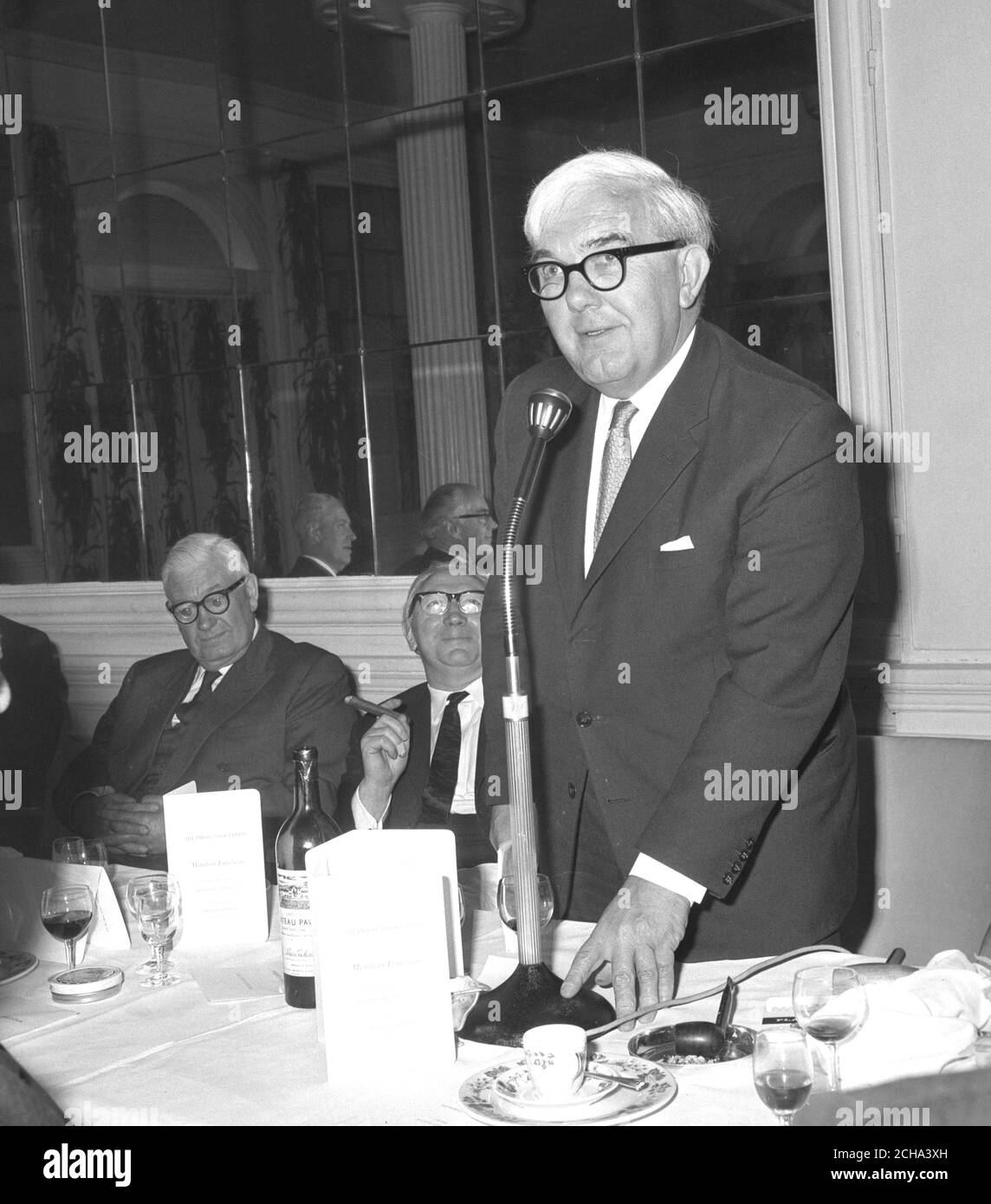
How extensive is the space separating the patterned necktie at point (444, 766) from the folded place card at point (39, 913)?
109 centimetres

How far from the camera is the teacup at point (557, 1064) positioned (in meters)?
1.10

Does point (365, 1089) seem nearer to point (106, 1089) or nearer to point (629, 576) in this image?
point (106, 1089)

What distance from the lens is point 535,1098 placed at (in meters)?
1.11

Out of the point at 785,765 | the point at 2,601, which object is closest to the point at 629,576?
the point at 785,765

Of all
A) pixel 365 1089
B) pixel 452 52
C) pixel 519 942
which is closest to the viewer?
pixel 365 1089

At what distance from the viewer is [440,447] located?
12.8 ft

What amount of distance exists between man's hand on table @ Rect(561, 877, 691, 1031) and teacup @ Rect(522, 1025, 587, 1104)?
0.21 meters

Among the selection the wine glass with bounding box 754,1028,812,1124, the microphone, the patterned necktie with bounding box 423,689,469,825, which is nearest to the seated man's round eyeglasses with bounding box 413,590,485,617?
the patterned necktie with bounding box 423,689,469,825

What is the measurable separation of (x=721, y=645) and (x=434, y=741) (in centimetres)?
131

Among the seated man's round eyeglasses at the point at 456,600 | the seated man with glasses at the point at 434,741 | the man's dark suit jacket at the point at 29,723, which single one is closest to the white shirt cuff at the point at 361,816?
the seated man with glasses at the point at 434,741

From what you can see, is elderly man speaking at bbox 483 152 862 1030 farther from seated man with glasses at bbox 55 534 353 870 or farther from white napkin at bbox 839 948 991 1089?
seated man with glasses at bbox 55 534 353 870

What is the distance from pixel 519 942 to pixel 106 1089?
42 centimetres

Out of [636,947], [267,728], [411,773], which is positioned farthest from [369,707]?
[636,947]

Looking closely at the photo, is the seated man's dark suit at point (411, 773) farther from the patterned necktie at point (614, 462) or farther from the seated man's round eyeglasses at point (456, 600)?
the patterned necktie at point (614, 462)
